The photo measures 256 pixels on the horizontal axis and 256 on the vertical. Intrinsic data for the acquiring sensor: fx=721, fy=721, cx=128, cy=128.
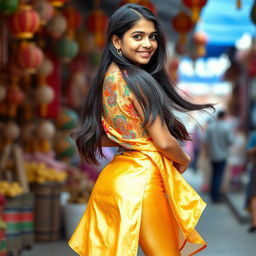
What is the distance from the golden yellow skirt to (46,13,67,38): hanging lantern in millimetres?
6222

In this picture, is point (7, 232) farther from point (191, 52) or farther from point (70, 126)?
point (191, 52)

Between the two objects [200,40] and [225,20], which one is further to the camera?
[200,40]

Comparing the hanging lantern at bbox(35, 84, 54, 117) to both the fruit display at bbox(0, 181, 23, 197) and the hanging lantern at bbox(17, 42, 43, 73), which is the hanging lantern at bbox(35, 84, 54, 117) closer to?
the hanging lantern at bbox(17, 42, 43, 73)

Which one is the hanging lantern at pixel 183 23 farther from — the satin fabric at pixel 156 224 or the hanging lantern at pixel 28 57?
the satin fabric at pixel 156 224

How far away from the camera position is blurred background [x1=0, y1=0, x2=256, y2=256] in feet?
26.5

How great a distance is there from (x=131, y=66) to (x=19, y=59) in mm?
5153

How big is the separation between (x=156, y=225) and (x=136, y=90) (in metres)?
0.71

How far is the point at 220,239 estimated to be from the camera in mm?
9492

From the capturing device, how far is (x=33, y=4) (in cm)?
879

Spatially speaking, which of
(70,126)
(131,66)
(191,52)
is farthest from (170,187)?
(191,52)

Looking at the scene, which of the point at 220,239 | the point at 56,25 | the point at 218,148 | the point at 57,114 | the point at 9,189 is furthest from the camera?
the point at 218,148

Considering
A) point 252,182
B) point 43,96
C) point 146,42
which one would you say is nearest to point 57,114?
point 43,96

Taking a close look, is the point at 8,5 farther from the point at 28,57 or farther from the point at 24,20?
the point at 28,57

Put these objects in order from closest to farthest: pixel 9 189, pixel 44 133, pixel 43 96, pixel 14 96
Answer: pixel 9 189, pixel 14 96, pixel 43 96, pixel 44 133
